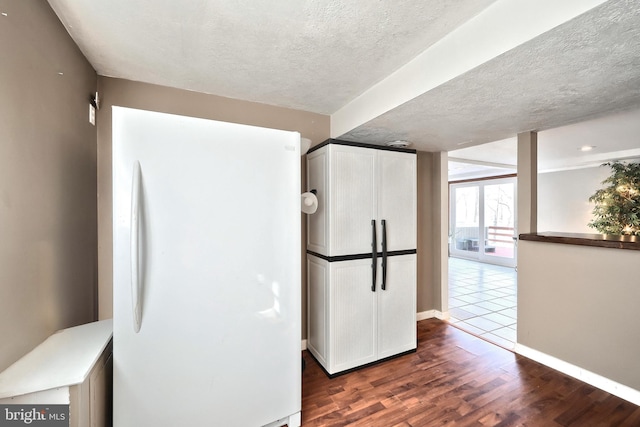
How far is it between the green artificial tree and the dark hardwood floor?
3.19 meters

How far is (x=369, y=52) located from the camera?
1661mm

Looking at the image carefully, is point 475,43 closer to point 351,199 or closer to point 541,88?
point 541,88

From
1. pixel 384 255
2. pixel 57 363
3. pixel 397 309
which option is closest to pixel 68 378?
pixel 57 363

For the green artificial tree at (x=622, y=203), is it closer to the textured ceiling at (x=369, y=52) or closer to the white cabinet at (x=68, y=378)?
the textured ceiling at (x=369, y=52)

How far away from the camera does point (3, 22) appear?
1043 millimetres

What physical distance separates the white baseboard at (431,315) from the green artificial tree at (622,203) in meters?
3.11

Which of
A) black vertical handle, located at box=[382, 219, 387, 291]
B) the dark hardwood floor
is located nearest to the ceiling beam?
black vertical handle, located at box=[382, 219, 387, 291]

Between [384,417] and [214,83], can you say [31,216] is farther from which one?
[384,417]

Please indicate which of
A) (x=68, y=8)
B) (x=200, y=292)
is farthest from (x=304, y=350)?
(x=68, y=8)

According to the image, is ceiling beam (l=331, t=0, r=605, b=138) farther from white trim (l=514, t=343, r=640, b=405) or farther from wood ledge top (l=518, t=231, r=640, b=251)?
white trim (l=514, t=343, r=640, b=405)

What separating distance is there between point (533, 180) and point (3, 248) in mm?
3737

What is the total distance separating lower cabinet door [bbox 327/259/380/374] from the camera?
2.31m

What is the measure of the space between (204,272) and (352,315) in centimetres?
146

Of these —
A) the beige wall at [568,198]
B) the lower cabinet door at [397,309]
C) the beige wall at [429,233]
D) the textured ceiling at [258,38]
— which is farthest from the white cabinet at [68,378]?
the beige wall at [568,198]
